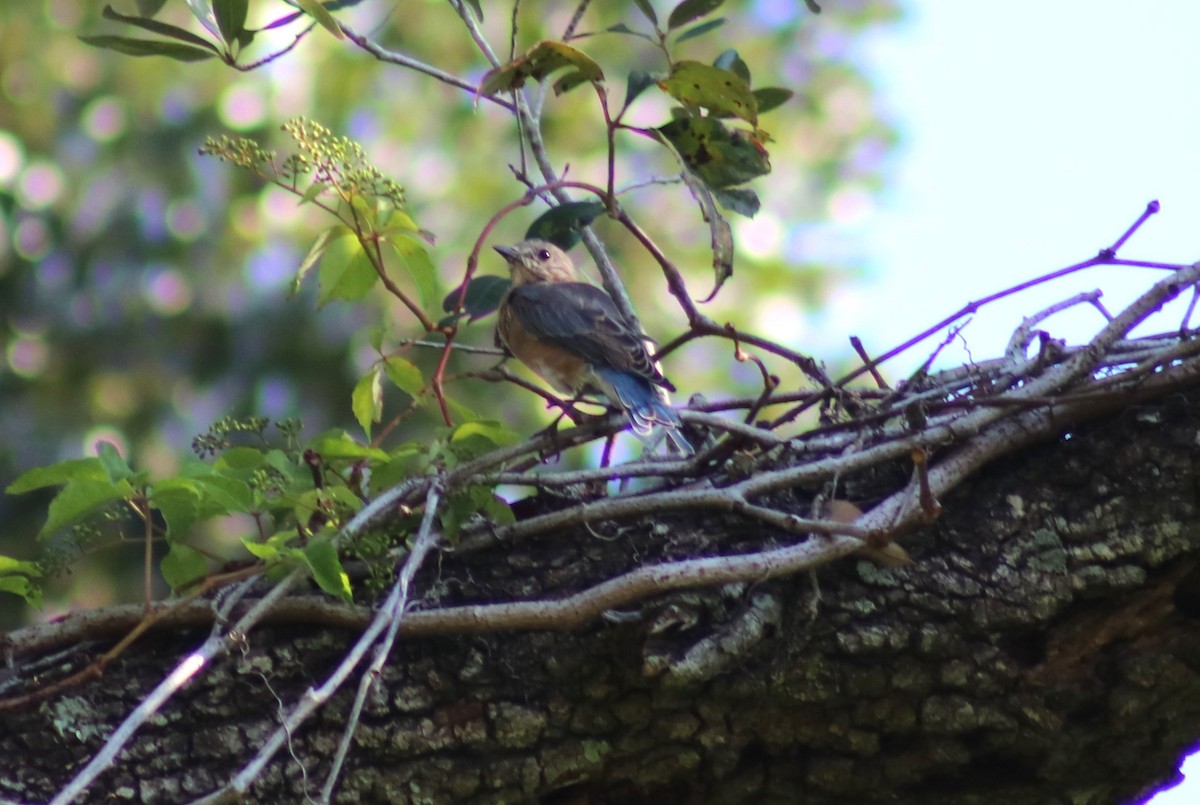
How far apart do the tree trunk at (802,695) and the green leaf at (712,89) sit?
0.96 m

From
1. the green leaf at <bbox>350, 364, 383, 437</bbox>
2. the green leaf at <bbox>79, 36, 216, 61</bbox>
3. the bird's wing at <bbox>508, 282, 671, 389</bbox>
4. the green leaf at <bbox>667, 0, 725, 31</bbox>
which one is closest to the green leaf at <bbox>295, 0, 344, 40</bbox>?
the green leaf at <bbox>79, 36, 216, 61</bbox>

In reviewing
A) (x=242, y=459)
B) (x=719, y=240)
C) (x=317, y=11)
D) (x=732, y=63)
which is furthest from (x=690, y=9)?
(x=242, y=459)

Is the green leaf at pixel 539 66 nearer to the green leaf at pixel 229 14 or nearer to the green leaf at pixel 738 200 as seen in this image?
the green leaf at pixel 738 200

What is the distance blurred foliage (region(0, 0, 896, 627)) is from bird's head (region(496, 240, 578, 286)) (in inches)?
79.2

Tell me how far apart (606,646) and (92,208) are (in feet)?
20.5

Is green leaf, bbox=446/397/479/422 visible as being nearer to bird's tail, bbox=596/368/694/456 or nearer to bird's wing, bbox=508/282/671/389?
bird's tail, bbox=596/368/694/456

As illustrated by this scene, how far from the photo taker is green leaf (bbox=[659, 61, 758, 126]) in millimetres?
2713

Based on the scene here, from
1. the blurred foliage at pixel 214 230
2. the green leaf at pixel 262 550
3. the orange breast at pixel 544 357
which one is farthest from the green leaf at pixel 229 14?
the blurred foliage at pixel 214 230

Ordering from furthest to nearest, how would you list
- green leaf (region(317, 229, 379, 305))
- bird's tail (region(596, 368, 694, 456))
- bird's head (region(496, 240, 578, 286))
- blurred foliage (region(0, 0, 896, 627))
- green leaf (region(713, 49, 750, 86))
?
blurred foliage (region(0, 0, 896, 627)) → bird's head (region(496, 240, 578, 286)) → bird's tail (region(596, 368, 694, 456)) → green leaf (region(713, 49, 750, 86)) → green leaf (region(317, 229, 379, 305))

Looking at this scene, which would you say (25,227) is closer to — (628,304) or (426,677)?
(628,304)

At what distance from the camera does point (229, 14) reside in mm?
2760

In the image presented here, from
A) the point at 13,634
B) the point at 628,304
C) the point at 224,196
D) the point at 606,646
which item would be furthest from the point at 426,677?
the point at 224,196

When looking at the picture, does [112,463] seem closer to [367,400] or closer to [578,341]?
[367,400]

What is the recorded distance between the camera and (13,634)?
2.49 meters
